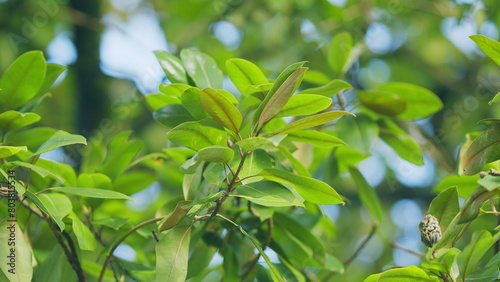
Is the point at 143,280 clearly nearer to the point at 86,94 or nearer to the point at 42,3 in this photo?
the point at 86,94

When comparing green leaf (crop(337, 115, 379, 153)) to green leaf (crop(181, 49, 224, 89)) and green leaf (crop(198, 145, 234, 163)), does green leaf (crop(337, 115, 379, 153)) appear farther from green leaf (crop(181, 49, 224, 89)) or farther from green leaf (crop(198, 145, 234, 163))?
green leaf (crop(198, 145, 234, 163))

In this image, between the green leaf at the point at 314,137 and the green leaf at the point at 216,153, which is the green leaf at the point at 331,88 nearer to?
the green leaf at the point at 314,137

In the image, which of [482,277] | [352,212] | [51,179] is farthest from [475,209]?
[352,212]

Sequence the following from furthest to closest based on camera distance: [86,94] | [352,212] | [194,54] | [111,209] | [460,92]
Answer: [352,212] < [460,92] < [86,94] < [111,209] < [194,54]

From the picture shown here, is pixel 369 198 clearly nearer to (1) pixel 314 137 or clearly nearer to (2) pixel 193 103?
(1) pixel 314 137

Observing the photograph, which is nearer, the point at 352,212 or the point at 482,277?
the point at 482,277

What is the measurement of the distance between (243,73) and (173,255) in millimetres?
309

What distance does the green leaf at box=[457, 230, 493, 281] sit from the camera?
2.43 ft

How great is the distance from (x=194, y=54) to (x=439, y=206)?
47 cm

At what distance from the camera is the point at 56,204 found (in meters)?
0.87

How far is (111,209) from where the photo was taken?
1427 mm

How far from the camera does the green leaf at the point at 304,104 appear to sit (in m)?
0.82

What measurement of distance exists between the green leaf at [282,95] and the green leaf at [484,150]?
0.87 feet

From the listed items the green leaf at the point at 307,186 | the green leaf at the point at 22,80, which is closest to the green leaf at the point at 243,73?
the green leaf at the point at 307,186
